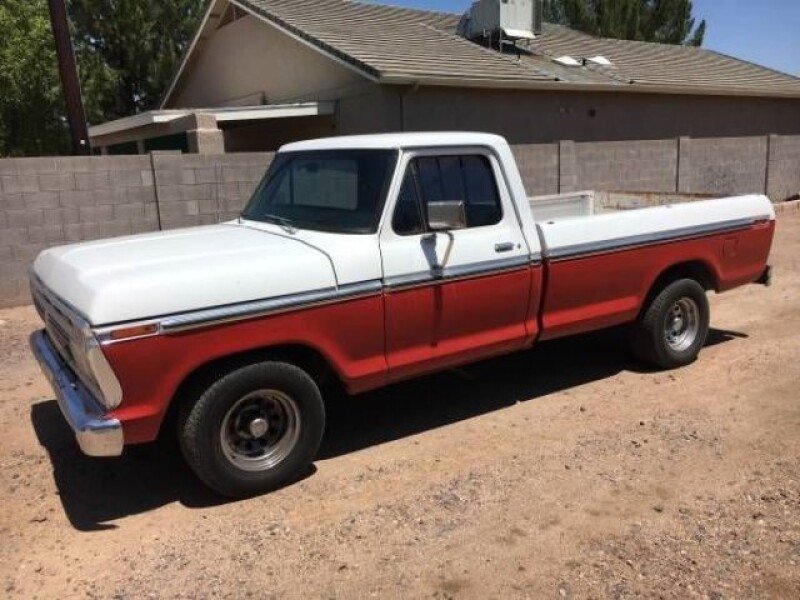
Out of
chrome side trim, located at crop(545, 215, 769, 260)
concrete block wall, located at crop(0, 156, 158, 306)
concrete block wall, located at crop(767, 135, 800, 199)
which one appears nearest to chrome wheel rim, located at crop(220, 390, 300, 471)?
chrome side trim, located at crop(545, 215, 769, 260)

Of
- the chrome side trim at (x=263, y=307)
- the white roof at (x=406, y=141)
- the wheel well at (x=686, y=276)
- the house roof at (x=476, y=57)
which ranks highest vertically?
the house roof at (x=476, y=57)

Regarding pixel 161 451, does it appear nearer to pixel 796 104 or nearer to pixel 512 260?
pixel 512 260

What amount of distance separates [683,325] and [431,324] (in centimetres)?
272

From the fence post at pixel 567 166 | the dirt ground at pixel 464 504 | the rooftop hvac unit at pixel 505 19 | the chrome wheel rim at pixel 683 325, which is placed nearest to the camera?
the dirt ground at pixel 464 504

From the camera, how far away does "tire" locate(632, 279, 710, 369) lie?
5.77 metres

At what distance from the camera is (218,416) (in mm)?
3768

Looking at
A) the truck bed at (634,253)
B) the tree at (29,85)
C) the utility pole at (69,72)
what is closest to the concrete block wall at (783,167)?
the truck bed at (634,253)

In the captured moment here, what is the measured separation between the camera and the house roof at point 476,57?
1473 cm

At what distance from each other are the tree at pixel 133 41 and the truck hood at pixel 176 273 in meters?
23.6

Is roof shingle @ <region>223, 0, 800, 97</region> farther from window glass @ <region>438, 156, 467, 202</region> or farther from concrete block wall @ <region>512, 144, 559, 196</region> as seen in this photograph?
window glass @ <region>438, 156, 467, 202</region>

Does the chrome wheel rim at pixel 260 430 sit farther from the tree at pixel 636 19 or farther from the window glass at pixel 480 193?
the tree at pixel 636 19

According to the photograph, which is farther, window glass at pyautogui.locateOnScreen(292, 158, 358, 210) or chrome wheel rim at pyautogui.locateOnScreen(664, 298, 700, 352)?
chrome wheel rim at pyautogui.locateOnScreen(664, 298, 700, 352)

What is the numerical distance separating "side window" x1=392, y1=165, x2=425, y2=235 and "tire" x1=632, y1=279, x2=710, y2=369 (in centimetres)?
234

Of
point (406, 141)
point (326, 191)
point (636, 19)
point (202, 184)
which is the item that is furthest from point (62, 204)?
point (636, 19)
